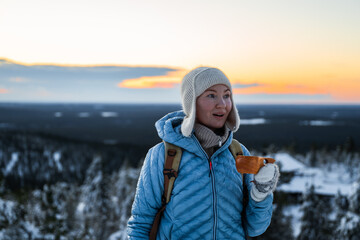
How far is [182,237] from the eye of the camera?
2.48m

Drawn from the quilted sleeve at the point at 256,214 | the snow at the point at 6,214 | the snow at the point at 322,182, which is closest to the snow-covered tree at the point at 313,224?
the snow at the point at 322,182

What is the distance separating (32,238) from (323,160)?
71458 millimetres

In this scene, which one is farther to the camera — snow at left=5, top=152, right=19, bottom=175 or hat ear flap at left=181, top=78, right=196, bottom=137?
snow at left=5, top=152, right=19, bottom=175

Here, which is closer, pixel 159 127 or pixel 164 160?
pixel 164 160

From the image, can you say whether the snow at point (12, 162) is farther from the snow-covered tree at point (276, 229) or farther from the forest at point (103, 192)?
the snow-covered tree at point (276, 229)

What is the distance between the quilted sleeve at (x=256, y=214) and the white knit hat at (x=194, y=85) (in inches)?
33.1

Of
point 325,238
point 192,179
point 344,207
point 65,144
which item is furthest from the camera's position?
point 65,144

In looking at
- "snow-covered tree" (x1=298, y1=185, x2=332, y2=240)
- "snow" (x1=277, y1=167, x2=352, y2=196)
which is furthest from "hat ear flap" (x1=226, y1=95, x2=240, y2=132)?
"snow" (x1=277, y1=167, x2=352, y2=196)

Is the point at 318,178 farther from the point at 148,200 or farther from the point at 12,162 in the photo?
the point at 12,162

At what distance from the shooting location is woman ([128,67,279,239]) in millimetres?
2461

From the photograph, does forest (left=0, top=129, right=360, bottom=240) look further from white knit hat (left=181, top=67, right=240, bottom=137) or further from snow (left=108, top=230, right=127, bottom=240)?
white knit hat (left=181, top=67, right=240, bottom=137)

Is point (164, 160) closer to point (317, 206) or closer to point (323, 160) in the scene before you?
point (317, 206)

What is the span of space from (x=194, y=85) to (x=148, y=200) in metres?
1.12

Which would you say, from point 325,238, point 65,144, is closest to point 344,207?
point 325,238
